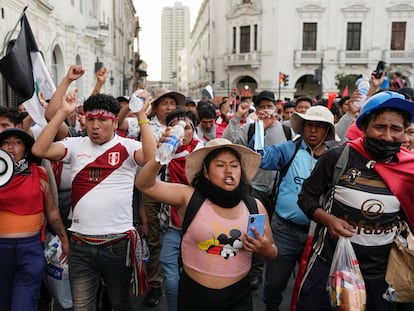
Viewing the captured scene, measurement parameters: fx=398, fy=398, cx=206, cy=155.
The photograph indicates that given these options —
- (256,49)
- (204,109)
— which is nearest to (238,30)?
(256,49)

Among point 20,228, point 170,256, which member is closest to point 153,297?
point 170,256

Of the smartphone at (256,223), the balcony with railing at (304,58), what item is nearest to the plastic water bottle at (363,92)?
the smartphone at (256,223)

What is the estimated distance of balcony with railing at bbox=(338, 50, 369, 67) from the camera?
1524 inches

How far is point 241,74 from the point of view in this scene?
41.5 meters

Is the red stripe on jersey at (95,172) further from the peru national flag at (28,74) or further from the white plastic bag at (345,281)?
the white plastic bag at (345,281)

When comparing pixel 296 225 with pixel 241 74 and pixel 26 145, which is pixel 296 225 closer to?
pixel 26 145

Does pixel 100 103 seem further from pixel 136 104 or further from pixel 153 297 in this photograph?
pixel 153 297

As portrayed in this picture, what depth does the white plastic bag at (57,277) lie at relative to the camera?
130 inches

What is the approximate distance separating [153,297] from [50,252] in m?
1.50

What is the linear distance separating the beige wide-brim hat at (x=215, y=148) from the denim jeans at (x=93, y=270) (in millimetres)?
926

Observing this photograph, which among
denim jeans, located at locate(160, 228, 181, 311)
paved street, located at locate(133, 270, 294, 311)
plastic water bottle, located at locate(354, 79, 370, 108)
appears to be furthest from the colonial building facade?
denim jeans, located at locate(160, 228, 181, 311)

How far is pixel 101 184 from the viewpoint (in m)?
3.13

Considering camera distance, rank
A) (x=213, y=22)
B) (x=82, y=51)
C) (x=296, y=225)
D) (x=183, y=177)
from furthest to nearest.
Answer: (x=213, y=22) → (x=82, y=51) → (x=183, y=177) → (x=296, y=225)

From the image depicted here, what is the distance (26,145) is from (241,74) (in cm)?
3949
